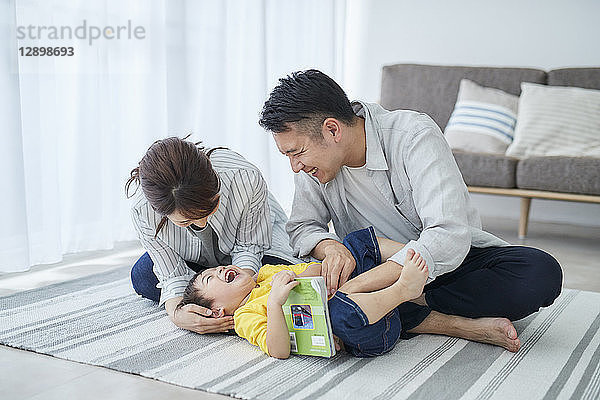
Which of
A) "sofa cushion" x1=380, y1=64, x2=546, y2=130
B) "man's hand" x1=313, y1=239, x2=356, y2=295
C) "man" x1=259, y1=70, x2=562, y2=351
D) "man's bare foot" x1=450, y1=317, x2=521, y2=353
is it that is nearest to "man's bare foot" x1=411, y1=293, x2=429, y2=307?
"man" x1=259, y1=70, x2=562, y2=351

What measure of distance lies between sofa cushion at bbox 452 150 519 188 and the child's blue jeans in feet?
5.86

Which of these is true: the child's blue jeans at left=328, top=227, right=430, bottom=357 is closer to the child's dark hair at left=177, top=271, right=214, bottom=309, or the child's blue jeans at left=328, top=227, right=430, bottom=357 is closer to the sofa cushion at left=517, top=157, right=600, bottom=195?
the child's dark hair at left=177, top=271, right=214, bottom=309

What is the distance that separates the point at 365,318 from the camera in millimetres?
1679

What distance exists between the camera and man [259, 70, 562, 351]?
1765mm

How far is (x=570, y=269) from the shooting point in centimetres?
297

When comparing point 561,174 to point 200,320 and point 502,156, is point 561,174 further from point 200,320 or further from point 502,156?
point 200,320

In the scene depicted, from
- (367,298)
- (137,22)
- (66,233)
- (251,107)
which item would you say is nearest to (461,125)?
(251,107)

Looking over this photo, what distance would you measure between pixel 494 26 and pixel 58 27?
8.58 feet

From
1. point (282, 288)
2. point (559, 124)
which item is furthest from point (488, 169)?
point (282, 288)

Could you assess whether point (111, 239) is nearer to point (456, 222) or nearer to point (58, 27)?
point (58, 27)

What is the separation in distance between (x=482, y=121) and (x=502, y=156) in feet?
1.17

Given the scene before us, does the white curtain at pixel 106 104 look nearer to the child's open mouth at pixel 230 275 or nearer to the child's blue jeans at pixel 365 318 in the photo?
the child's open mouth at pixel 230 275

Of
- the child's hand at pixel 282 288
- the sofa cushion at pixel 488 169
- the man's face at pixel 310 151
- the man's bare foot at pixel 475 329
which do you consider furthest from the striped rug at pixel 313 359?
the sofa cushion at pixel 488 169

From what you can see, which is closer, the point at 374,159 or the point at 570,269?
the point at 374,159
